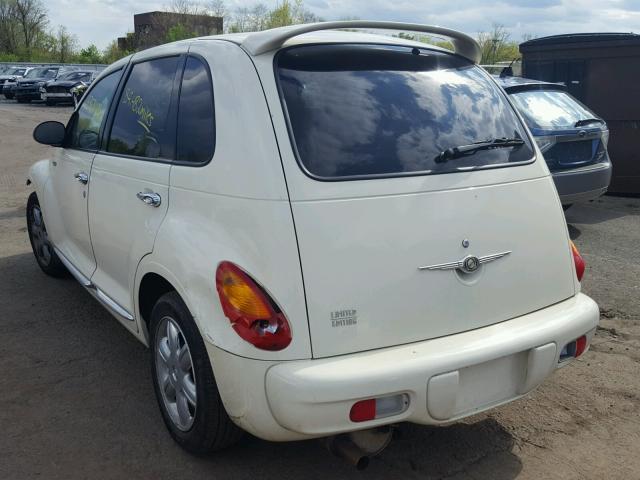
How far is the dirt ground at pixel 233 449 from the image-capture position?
296 centimetres

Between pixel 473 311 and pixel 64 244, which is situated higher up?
pixel 473 311

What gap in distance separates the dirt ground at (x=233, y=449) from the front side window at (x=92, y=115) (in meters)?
1.26

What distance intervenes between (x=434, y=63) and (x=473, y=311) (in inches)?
48.4

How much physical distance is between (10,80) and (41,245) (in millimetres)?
37148

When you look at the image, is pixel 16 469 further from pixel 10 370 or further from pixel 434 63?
pixel 434 63

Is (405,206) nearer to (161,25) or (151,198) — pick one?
(151,198)

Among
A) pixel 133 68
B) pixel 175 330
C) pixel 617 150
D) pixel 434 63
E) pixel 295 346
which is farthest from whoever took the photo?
pixel 617 150

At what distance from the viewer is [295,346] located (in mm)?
2424

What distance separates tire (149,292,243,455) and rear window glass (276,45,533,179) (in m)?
0.87

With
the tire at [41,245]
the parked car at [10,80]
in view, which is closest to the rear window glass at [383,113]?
the tire at [41,245]

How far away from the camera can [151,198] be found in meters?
3.14

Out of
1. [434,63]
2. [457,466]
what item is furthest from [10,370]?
[434,63]

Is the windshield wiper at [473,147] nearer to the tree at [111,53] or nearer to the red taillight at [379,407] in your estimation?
the red taillight at [379,407]

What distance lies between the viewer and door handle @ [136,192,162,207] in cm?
309
